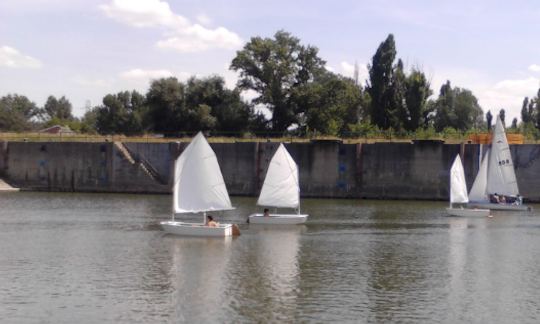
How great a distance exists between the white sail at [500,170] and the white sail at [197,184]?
33190 millimetres

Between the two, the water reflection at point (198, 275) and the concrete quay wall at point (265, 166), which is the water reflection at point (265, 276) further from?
the concrete quay wall at point (265, 166)

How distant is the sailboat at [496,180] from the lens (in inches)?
2835

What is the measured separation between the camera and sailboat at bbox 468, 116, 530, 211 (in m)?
72.0

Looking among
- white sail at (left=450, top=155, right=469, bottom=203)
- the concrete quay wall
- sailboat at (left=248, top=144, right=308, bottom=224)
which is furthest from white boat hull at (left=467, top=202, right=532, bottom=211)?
sailboat at (left=248, top=144, right=308, bottom=224)

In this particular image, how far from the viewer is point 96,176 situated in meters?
90.6

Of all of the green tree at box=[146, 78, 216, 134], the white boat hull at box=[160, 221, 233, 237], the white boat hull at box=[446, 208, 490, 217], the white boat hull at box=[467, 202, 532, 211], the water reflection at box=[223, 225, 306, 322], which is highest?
the green tree at box=[146, 78, 216, 134]

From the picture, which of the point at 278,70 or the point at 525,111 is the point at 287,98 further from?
the point at 525,111

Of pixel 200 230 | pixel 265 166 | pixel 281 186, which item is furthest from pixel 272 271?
pixel 265 166

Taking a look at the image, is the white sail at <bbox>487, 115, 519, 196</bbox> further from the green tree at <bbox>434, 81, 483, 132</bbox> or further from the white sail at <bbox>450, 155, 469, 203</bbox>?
the green tree at <bbox>434, 81, 483, 132</bbox>

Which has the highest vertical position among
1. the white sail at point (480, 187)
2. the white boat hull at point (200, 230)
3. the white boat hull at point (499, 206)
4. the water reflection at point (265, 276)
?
the white sail at point (480, 187)

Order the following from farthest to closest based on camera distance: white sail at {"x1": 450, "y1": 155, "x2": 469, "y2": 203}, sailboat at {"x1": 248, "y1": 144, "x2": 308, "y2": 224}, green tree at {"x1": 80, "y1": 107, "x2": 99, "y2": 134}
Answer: green tree at {"x1": 80, "y1": 107, "x2": 99, "y2": 134} < white sail at {"x1": 450, "y1": 155, "x2": 469, "y2": 203} < sailboat at {"x1": 248, "y1": 144, "x2": 308, "y2": 224}

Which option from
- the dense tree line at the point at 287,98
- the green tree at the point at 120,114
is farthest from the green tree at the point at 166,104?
the green tree at the point at 120,114

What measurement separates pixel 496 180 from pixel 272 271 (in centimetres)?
4268

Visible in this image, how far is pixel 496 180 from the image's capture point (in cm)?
7288
